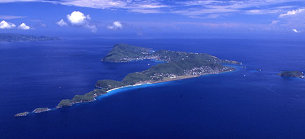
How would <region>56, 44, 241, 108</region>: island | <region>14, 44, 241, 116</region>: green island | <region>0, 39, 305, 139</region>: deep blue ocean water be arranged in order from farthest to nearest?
<region>56, 44, 241, 108</region>: island, <region>14, 44, 241, 116</region>: green island, <region>0, 39, 305, 139</region>: deep blue ocean water

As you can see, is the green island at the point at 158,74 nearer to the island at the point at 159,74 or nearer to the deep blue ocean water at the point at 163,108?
the island at the point at 159,74

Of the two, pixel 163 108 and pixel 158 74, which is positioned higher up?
pixel 158 74

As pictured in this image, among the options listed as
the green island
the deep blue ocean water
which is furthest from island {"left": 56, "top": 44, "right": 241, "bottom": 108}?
the deep blue ocean water

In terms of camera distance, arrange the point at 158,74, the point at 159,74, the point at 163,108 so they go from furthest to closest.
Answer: the point at 159,74 → the point at 158,74 → the point at 163,108

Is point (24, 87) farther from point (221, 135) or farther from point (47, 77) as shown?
point (221, 135)

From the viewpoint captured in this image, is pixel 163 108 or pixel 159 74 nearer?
pixel 163 108

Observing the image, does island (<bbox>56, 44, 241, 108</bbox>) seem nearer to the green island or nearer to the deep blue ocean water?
the green island

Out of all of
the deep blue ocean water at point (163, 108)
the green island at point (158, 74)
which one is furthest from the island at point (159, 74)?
the deep blue ocean water at point (163, 108)

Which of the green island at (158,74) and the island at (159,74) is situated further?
the island at (159,74)

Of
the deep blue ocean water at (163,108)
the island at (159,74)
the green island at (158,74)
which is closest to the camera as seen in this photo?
the deep blue ocean water at (163,108)

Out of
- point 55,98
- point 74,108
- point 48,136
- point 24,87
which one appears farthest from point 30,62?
point 48,136

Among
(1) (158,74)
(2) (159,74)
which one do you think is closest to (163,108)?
(1) (158,74)

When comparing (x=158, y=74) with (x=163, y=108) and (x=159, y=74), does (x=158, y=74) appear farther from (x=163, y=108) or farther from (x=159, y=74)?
(x=163, y=108)
